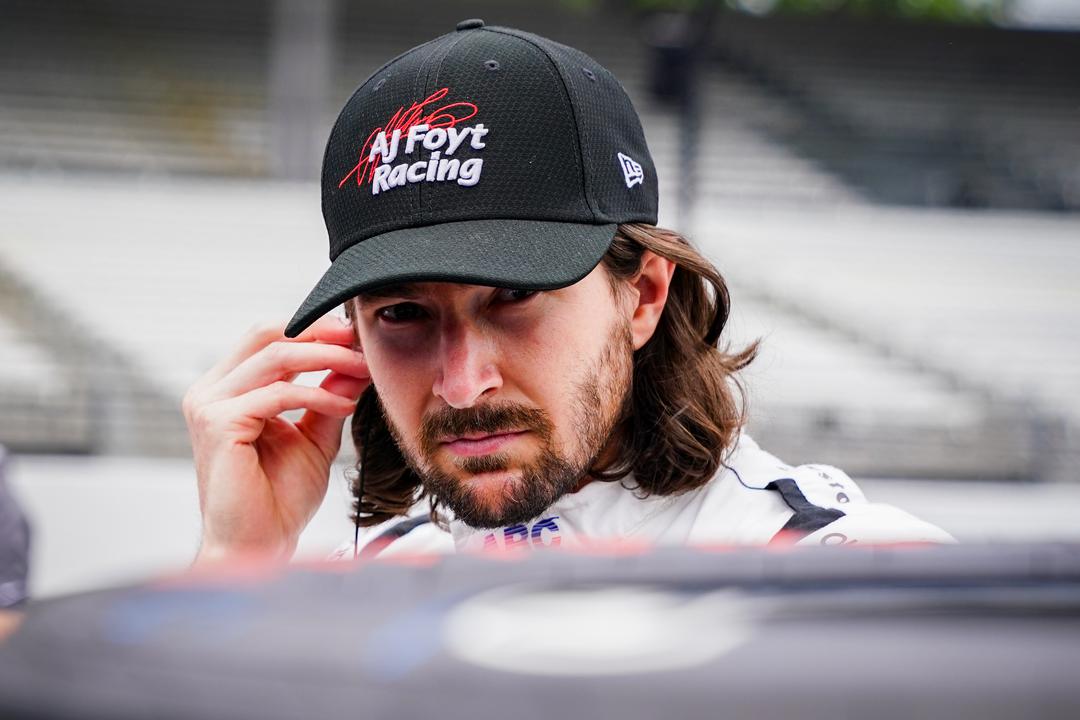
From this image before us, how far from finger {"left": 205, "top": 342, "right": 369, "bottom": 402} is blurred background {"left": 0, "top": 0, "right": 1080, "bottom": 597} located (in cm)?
72

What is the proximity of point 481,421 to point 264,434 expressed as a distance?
652 mm

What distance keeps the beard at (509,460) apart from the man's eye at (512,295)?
12 centimetres

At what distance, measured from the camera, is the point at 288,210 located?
12.5 m

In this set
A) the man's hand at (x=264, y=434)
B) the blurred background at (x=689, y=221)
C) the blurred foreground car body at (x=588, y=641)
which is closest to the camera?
the blurred foreground car body at (x=588, y=641)

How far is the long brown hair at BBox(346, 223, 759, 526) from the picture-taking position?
1.59m

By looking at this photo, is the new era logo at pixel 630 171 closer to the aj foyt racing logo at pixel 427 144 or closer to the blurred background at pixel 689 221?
the aj foyt racing logo at pixel 427 144

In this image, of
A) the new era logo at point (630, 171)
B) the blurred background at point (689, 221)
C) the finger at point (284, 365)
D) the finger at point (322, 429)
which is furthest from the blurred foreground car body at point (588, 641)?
the blurred background at point (689, 221)

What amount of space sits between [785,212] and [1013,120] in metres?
5.50

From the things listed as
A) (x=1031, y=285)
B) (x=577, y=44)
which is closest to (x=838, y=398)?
(x=1031, y=285)

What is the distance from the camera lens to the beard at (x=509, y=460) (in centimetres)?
140

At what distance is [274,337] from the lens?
1.90 m

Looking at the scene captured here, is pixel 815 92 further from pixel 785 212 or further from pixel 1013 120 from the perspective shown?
pixel 785 212

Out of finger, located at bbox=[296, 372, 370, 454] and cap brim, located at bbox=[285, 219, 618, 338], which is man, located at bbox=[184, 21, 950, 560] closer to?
cap brim, located at bbox=[285, 219, 618, 338]

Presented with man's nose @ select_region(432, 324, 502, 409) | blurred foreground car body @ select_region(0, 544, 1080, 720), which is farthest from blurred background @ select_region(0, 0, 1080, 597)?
blurred foreground car body @ select_region(0, 544, 1080, 720)
